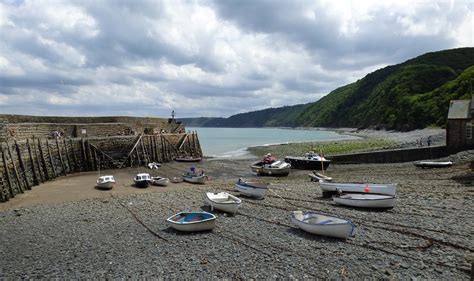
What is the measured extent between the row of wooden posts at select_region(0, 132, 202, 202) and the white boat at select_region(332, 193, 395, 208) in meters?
19.1

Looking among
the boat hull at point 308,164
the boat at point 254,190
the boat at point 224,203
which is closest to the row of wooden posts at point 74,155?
the boat at point 224,203

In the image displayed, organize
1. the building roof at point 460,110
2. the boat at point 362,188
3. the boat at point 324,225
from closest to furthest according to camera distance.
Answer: the boat at point 324,225 < the boat at point 362,188 < the building roof at point 460,110

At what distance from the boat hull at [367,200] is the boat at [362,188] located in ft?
2.07

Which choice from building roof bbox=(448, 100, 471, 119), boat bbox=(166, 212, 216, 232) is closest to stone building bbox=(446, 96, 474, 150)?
building roof bbox=(448, 100, 471, 119)

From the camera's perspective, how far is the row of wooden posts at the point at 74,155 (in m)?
24.0

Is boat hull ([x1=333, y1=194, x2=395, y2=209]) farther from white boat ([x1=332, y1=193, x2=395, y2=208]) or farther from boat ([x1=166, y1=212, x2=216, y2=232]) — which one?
boat ([x1=166, y1=212, x2=216, y2=232])

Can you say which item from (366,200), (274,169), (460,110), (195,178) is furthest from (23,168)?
(460,110)

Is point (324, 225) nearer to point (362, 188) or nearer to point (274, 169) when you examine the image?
point (362, 188)

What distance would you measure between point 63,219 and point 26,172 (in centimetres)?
1181

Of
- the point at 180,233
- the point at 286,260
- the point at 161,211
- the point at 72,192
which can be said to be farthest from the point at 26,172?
the point at 286,260

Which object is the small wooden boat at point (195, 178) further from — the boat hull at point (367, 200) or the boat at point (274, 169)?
the boat hull at point (367, 200)

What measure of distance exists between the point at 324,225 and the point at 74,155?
3062cm

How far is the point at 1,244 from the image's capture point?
13.4m

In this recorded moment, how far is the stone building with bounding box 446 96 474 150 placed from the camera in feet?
117
